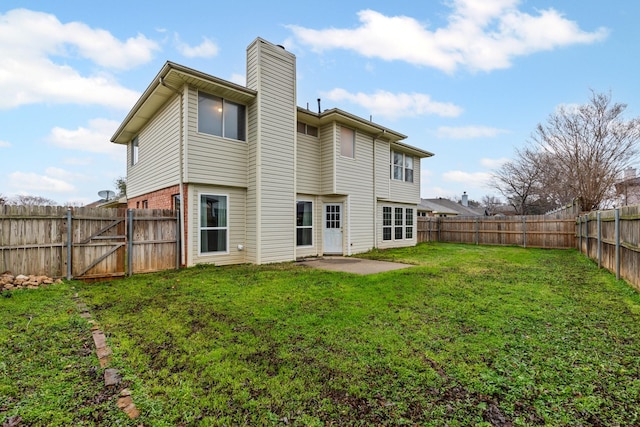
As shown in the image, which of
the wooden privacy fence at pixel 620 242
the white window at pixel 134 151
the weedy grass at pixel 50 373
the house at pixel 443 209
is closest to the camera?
the weedy grass at pixel 50 373

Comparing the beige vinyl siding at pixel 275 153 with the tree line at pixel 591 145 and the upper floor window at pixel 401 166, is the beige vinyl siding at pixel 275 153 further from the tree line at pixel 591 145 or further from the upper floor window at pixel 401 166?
the tree line at pixel 591 145

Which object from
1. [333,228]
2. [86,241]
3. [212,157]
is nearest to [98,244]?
[86,241]

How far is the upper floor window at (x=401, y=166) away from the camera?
1442 cm

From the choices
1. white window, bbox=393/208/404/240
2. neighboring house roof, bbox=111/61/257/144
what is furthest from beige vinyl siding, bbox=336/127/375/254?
neighboring house roof, bbox=111/61/257/144

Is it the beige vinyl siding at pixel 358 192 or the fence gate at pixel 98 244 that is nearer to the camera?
the fence gate at pixel 98 244

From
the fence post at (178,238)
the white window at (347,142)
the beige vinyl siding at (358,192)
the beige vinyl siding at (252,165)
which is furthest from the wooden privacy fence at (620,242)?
the fence post at (178,238)

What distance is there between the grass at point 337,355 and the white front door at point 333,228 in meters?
5.72

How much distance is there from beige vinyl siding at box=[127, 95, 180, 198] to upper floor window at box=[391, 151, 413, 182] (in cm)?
961

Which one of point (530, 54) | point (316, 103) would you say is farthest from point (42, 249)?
point (530, 54)

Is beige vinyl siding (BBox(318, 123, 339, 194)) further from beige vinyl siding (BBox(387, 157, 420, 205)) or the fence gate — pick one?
the fence gate

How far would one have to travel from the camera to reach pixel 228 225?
8852 mm

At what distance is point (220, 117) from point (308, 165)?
3587 millimetres

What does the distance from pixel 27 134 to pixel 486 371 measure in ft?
64.8

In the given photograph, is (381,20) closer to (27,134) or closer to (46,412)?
(46,412)
